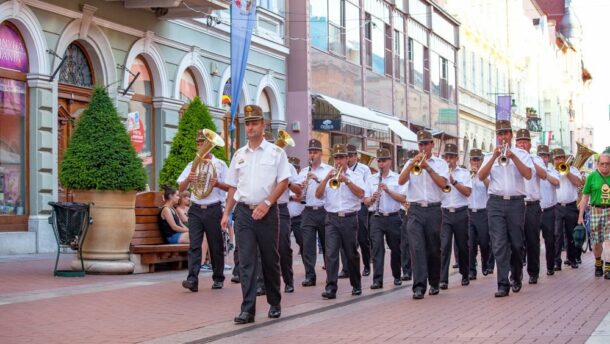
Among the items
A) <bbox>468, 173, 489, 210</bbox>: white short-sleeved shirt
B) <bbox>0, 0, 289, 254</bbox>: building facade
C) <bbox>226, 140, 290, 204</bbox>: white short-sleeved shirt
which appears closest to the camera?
<bbox>226, 140, 290, 204</bbox>: white short-sleeved shirt

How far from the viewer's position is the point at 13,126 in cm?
1995

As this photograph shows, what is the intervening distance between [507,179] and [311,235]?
9.65 feet

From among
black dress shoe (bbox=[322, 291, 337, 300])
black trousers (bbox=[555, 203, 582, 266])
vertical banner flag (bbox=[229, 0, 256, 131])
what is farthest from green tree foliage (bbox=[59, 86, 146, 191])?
vertical banner flag (bbox=[229, 0, 256, 131])

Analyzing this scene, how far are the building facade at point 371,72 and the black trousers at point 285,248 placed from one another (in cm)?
1820

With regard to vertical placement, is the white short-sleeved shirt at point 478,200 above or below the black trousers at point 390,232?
above

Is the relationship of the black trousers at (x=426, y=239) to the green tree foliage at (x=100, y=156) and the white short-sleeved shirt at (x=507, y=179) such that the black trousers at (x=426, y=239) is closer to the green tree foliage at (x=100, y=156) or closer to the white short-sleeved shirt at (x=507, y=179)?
the white short-sleeved shirt at (x=507, y=179)

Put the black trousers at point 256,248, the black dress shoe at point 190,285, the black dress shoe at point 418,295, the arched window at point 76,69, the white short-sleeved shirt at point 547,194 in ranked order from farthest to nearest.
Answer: the arched window at point 76,69 < the white short-sleeved shirt at point 547,194 < the black dress shoe at point 190,285 < the black dress shoe at point 418,295 < the black trousers at point 256,248

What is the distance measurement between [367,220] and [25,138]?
650 centimetres

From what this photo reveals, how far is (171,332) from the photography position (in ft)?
33.3

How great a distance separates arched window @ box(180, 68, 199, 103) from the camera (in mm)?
26016

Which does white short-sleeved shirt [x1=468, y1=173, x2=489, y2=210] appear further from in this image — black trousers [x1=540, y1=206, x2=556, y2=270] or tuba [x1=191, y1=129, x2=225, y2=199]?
tuba [x1=191, y1=129, x2=225, y2=199]

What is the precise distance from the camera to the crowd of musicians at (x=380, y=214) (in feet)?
36.6

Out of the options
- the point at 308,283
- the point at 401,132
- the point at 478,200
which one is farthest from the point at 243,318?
the point at 401,132

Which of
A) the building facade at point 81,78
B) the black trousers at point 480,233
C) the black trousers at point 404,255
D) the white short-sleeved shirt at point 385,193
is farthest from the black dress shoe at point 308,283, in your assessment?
the building facade at point 81,78
